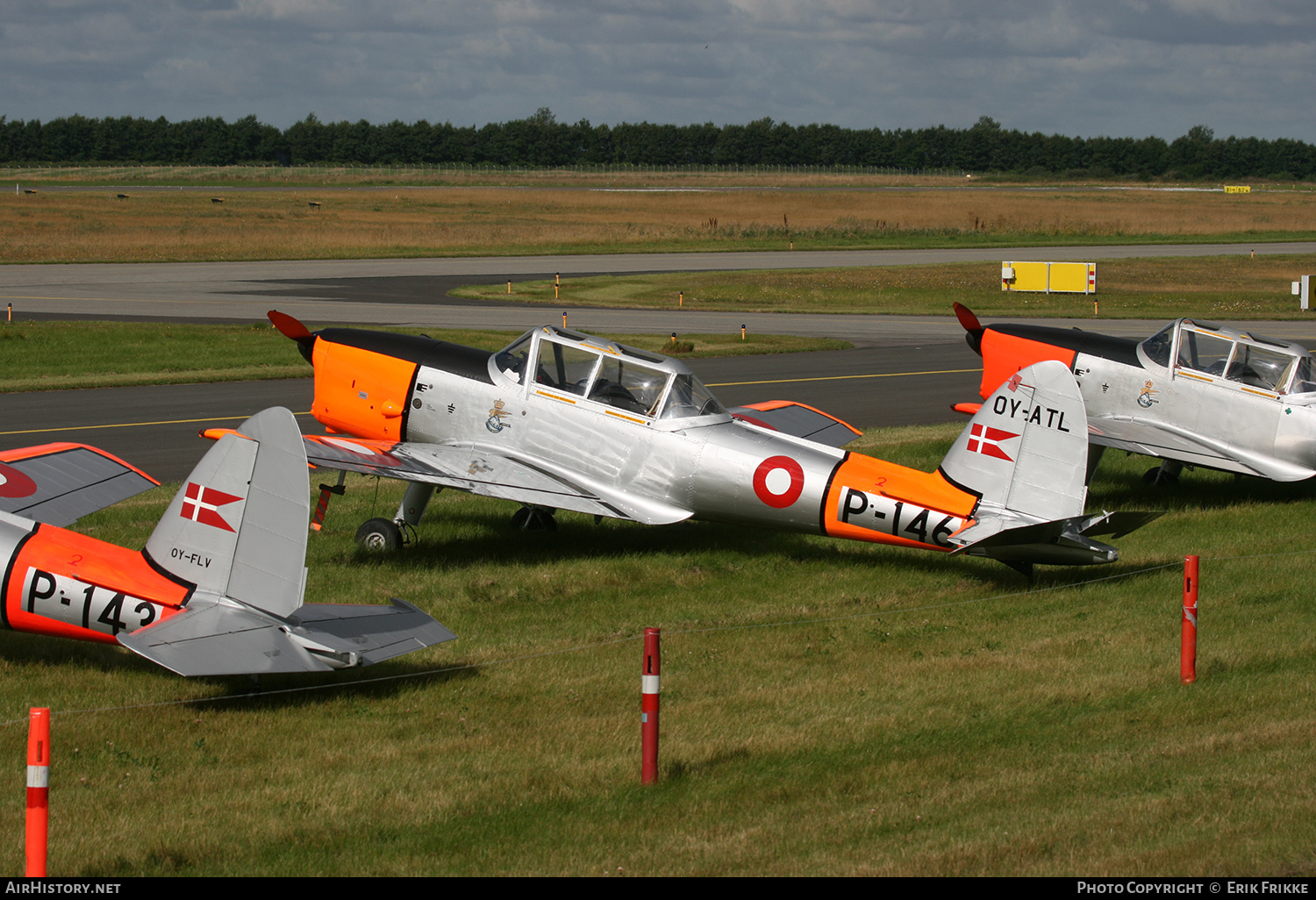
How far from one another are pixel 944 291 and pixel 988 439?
35470 millimetres

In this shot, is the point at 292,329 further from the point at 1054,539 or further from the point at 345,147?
the point at 345,147

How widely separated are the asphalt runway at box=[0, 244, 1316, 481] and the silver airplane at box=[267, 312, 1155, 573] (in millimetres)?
5000

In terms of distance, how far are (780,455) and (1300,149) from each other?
219 meters

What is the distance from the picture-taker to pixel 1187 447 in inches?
589

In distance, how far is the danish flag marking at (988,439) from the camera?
37.1 ft

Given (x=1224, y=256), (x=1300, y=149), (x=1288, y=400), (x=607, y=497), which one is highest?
(x=1300, y=149)

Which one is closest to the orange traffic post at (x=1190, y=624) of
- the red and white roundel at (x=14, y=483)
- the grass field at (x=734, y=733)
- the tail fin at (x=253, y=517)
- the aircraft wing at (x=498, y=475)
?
the grass field at (x=734, y=733)

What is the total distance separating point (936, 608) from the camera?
10859mm

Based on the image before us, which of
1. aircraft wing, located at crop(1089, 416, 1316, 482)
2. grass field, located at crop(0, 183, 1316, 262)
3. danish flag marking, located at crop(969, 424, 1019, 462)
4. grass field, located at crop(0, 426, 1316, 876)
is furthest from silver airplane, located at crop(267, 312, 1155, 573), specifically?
grass field, located at crop(0, 183, 1316, 262)

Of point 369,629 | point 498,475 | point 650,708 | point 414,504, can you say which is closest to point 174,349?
point 414,504

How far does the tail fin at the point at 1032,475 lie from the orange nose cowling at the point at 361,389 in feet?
20.7
